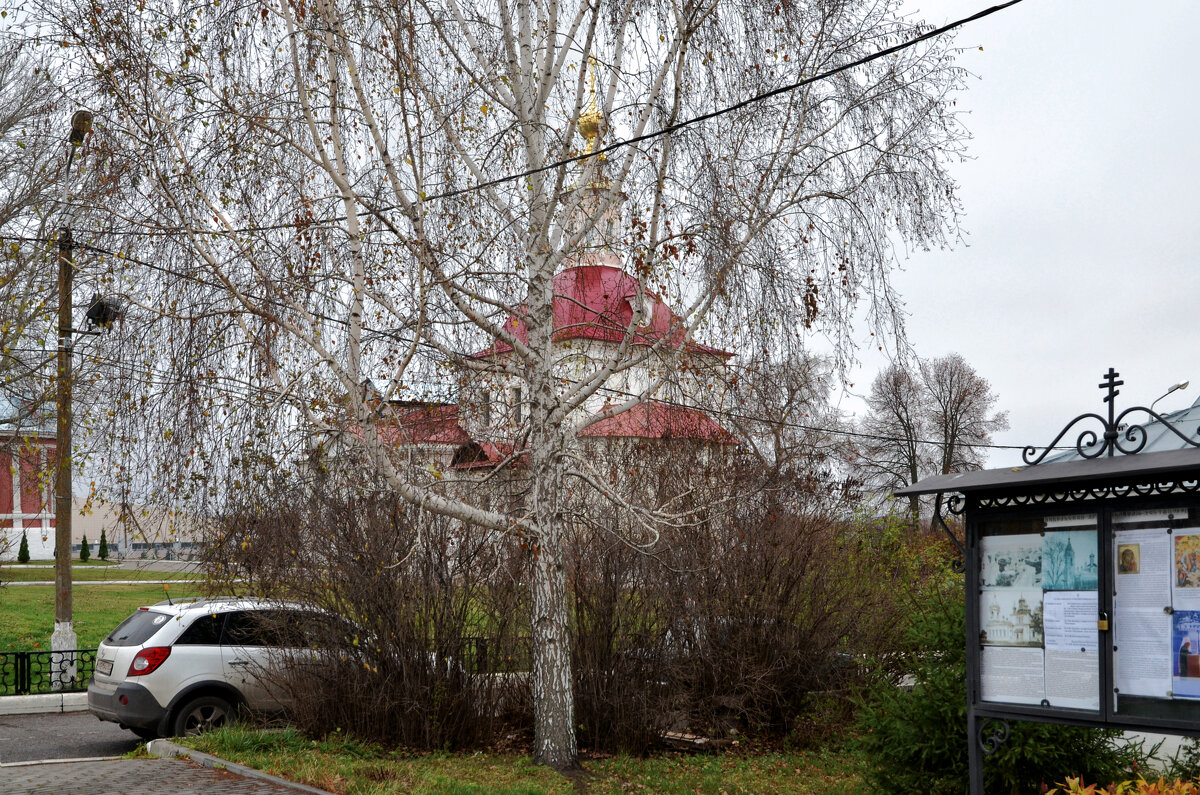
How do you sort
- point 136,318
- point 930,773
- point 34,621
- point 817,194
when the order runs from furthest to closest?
point 34,621 → point 817,194 → point 136,318 → point 930,773

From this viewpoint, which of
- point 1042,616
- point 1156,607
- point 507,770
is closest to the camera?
point 1156,607

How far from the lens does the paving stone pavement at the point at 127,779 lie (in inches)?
358

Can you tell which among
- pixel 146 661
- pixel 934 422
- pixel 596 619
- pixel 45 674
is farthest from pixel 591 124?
pixel 934 422

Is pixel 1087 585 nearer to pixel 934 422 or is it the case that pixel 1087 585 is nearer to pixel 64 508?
pixel 64 508

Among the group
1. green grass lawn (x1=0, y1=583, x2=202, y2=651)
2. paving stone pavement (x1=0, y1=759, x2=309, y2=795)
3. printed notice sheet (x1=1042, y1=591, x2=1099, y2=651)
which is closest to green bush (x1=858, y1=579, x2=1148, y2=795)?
printed notice sheet (x1=1042, y1=591, x2=1099, y2=651)

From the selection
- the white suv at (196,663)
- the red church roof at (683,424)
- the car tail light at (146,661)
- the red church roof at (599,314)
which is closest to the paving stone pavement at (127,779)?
the white suv at (196,663)

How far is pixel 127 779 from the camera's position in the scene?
9.59 meters

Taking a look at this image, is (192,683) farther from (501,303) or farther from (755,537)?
(755,537)

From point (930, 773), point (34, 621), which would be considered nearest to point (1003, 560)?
point (930, 773)

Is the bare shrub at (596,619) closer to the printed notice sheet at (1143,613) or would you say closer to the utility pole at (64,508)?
the printed notice sheet at (1143,613)

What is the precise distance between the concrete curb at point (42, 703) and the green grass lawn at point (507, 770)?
6125 millimetres

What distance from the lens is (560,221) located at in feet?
36.7

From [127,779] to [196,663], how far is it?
237 cm

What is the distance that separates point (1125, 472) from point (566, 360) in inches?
262
